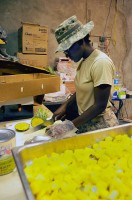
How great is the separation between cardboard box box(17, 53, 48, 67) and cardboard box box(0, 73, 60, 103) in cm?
154

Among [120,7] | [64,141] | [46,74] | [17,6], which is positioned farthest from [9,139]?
[120,7]

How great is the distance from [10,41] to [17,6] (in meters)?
0.64

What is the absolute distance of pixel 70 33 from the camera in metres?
1.58

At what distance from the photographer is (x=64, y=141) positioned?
3.36 feet

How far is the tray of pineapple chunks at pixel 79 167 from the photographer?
0.74 metres

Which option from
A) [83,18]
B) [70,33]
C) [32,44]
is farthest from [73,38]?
[83,18]

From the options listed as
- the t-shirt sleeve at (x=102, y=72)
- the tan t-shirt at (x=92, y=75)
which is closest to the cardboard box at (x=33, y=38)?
the tan t-shirt at (x=92, y=75)

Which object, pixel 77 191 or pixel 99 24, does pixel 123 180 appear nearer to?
pixel 77 191

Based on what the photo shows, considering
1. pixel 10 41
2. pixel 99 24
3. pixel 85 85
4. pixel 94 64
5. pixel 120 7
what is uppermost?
pixel 120 7

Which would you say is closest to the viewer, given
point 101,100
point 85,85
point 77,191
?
point 77,191

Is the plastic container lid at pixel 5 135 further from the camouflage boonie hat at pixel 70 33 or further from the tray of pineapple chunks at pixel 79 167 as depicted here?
the camouflage boonie hat at pixel 70 33

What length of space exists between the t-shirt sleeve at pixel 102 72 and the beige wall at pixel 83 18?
8.60 feet

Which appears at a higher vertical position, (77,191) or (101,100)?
(101,100)

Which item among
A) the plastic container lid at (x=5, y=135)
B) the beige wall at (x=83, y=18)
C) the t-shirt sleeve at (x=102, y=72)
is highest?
the beige wall at (x=83, y=18)
